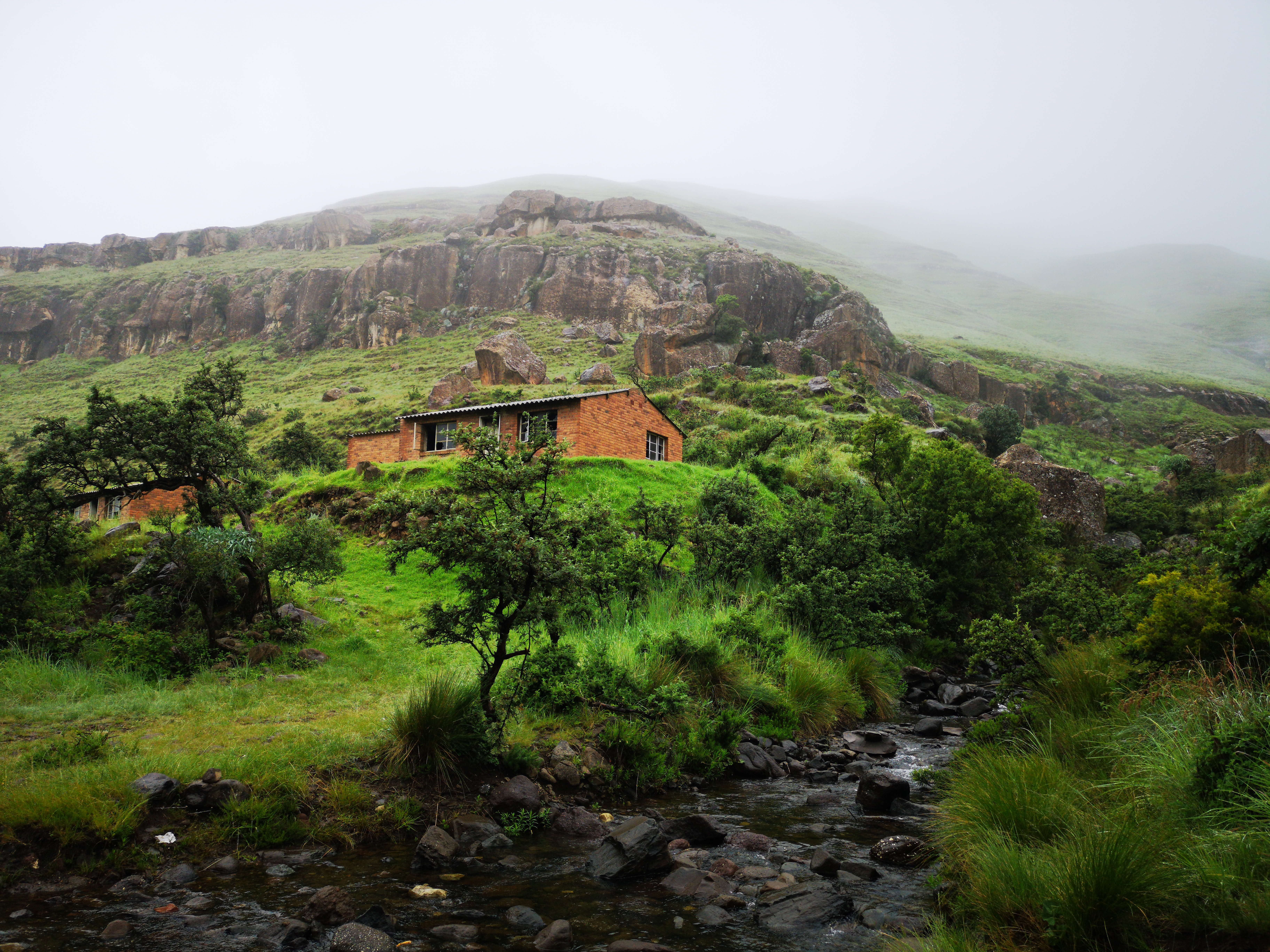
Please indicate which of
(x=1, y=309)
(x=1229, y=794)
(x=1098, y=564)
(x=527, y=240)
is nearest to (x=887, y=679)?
(x=1229, y=794)

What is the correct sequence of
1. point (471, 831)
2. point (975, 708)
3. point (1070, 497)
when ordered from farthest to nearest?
point (1070, 497) < point (975, 708) < point (471, 831)

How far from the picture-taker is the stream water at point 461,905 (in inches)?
232

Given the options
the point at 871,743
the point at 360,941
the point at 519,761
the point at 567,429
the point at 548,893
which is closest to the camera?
the point at 360,941

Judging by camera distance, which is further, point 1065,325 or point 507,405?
point 1065,325

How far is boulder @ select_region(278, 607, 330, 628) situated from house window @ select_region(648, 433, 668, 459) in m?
21.8

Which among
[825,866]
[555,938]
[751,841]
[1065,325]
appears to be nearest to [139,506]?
[751,841]

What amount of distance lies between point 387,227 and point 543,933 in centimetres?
16781

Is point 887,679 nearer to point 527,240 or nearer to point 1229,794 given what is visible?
point 1229,794

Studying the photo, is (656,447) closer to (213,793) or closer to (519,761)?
(519,761)

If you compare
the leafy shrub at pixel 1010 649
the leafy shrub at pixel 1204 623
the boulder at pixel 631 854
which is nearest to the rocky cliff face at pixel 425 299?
the leafy shrub at pixel 1010 649

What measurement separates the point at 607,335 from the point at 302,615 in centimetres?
7991

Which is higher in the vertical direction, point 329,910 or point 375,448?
point 329,910

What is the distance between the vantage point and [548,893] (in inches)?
276

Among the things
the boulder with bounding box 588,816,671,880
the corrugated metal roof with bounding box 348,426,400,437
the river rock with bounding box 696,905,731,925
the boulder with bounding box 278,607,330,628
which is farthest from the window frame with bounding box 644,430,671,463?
the river rock with bounding box 696,905,731,925
